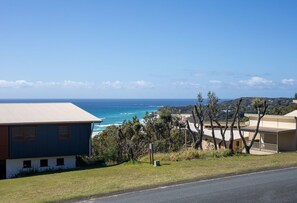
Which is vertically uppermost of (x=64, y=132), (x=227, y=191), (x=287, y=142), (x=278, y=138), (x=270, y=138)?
(x=64, y=132)

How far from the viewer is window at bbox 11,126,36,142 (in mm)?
26562

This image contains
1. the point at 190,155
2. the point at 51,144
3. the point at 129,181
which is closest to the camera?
the point at 129,181

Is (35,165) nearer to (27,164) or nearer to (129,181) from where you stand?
(27,164)

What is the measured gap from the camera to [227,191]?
12008 millimetres

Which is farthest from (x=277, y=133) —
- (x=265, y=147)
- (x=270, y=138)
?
(x=270, y=138)

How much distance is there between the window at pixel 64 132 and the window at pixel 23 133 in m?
1.84

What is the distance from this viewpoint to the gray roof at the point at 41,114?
2678 centimetres

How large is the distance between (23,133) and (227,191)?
18570mm

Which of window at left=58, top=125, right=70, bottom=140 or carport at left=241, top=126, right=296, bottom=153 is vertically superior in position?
window at left=58, top=125, right=70, bottom=140

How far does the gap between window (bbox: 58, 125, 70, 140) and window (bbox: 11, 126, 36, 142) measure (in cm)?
184

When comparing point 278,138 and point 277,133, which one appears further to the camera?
point 278,138

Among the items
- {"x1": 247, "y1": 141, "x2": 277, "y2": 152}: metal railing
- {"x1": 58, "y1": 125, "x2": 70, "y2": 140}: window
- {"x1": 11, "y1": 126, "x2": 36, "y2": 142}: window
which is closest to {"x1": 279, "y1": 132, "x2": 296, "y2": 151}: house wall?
{"x1": 247, "y1": 141, "x2": 277, "y2": 152}: metal railing

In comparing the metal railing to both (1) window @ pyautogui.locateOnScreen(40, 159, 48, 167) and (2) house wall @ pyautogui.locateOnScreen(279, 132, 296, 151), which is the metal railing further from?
(1) window @ pyautogui.locateOnScreen(40, 159, 48, 167)

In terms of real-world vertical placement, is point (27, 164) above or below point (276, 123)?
below
